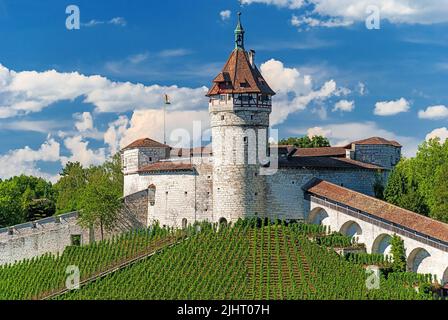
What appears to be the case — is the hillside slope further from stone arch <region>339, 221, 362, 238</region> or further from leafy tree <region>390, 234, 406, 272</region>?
stone arch <region>339, 221, 362, 238</region>

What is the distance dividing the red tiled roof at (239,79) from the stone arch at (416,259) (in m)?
12.8

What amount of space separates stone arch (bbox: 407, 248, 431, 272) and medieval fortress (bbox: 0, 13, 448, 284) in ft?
0.18

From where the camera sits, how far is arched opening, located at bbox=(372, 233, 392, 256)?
165ft

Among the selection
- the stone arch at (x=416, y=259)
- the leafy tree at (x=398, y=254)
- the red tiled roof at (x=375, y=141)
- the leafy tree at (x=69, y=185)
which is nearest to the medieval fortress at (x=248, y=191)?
the stone arch at (x=416, y=259)

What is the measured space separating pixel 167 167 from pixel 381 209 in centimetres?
1458

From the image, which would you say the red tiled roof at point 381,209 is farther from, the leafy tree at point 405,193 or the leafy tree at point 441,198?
the leafy tree at point 441,198

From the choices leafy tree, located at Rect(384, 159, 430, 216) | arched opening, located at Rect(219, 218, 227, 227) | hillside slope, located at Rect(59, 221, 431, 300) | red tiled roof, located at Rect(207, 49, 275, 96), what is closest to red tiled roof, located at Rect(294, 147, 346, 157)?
leafy tree, located at Rect(384, 159, 430, 216)

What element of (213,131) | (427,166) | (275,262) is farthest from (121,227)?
(427,166)

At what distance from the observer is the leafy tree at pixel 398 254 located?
47.8 metres

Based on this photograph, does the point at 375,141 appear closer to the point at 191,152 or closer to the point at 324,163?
the point at 324,163

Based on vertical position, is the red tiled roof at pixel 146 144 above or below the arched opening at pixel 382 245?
above
